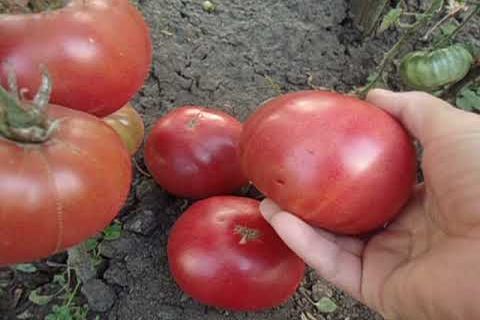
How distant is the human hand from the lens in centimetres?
100

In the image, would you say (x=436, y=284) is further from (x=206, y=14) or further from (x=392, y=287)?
(x=206, y=14)

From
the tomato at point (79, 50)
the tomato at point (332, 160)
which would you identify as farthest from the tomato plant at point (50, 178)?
the tomato at point (332, 160)

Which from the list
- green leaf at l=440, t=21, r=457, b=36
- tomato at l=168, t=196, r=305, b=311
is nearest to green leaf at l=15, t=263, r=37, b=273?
tomato at l=168, t=196, r=305, b=311

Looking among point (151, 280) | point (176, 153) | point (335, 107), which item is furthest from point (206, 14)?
point (335, 107)

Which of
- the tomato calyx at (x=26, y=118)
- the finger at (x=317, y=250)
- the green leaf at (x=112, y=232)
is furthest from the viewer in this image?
the green leaf at (x=112, y=232)

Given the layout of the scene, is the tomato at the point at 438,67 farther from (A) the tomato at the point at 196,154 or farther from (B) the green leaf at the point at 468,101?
(A) the tomato at the point at 196,154

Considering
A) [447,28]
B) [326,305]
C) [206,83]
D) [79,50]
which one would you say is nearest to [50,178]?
[79,50]

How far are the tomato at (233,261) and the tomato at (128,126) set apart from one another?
271 millimetres

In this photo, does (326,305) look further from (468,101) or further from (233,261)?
(468,101)

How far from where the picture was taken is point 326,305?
1464 mm

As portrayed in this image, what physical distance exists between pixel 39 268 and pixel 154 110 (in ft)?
1.82

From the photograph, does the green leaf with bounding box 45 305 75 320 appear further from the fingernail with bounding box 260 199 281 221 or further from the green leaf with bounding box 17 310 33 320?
the fingernail with bounding box 260 199 281 221

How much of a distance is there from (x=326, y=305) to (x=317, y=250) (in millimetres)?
360

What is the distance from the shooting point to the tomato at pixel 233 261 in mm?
1266
